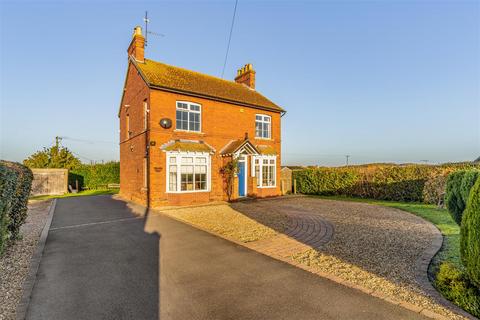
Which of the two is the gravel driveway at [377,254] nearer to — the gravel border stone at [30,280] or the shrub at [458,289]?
the shrub at [458,289]

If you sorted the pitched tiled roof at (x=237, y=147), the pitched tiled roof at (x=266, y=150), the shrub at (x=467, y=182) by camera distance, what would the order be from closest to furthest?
the shrub at (x=467, y=182) → the pitched tiled roof at (x=237, y=147) → the pitched tiled roof at (x=266, y=150)

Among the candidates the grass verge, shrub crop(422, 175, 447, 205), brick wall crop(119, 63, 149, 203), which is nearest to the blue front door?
brick wall crop(119, 63, 149, 203)

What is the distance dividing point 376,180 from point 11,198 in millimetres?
18471

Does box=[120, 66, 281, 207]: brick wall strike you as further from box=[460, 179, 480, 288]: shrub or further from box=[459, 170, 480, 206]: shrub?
box=[460, 179, 480, 288]: shrub

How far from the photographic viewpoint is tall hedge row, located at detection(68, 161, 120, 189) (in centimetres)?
2820

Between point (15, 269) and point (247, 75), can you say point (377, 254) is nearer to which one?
point (15, 269)

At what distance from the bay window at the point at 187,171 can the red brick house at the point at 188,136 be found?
53mm

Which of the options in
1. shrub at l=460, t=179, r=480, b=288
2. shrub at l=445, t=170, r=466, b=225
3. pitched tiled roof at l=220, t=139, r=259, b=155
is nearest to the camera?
shrub at l=460, t=179, r=480, b=288

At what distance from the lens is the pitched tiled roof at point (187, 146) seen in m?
14.0

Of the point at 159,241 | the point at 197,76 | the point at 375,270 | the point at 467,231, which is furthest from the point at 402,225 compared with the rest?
the point at 197,76

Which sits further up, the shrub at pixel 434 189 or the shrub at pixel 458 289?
the shrub at pixel 434 189

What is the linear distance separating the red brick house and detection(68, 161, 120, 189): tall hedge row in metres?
9.58

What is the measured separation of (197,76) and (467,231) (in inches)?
700

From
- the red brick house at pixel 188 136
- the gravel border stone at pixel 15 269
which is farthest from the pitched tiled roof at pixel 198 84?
the gravel border stone at pixel 15 269
